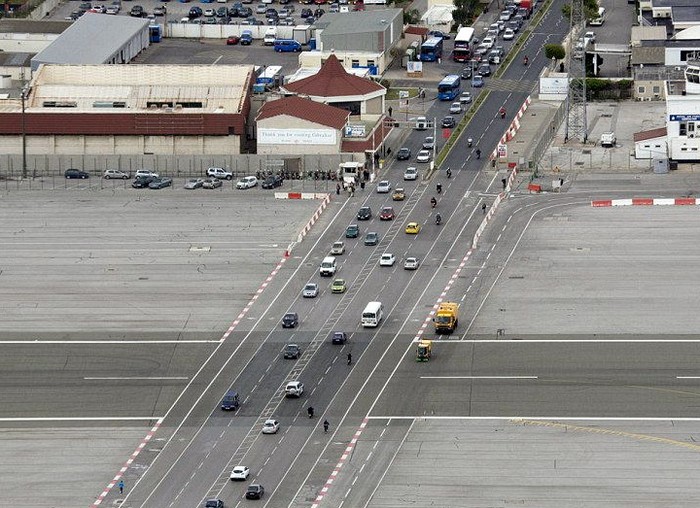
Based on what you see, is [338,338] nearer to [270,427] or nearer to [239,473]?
[270,427]

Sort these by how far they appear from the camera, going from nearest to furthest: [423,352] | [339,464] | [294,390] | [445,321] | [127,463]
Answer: [339,464] < [127,463] < [294,390] < [423,352] < [445,321]

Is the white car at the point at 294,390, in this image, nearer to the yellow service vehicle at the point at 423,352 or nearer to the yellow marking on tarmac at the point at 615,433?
the yellow service vehicle at the point at 423,352

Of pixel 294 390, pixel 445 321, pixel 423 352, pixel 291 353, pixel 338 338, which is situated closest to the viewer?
pixel 294 390

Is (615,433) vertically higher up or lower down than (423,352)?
lower down

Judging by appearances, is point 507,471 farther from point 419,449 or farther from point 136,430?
point 136,430

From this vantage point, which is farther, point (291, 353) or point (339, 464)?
point (291, 353)

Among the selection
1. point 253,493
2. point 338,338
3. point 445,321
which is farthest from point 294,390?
point 253,493

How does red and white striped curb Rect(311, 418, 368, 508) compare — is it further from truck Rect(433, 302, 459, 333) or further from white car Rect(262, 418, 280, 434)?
truck Rect(433, 302, 459, 333)

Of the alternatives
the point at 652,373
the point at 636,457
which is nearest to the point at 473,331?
the point at 652,373
